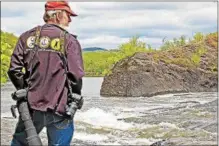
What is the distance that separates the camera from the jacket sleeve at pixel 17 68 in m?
5.38

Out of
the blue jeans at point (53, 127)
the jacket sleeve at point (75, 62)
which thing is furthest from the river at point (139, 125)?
the jacket sleeve at point (75, 62)

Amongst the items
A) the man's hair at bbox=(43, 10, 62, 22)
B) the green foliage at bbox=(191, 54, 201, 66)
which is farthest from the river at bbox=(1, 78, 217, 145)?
the green foliage at bbox=(191, 54, 201, 66)

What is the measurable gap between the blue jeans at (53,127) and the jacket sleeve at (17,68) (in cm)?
32

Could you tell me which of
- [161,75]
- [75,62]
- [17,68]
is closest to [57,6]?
[75,62]

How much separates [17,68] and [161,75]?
127ft

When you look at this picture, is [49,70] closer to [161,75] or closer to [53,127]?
[53,127]

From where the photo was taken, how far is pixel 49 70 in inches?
209

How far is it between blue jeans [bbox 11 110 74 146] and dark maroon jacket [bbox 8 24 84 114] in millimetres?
105

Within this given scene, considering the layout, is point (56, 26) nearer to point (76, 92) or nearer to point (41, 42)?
point (41, 42)

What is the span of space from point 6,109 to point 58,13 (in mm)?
24461

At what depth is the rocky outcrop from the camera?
4303 cm

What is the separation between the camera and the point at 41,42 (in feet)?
17.6

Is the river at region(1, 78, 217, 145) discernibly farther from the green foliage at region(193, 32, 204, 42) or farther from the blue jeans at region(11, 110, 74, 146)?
the green foliage at region(193, 32, 204, 42)

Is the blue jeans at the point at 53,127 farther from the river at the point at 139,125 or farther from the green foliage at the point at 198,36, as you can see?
the green foliage at the point at 198,36
